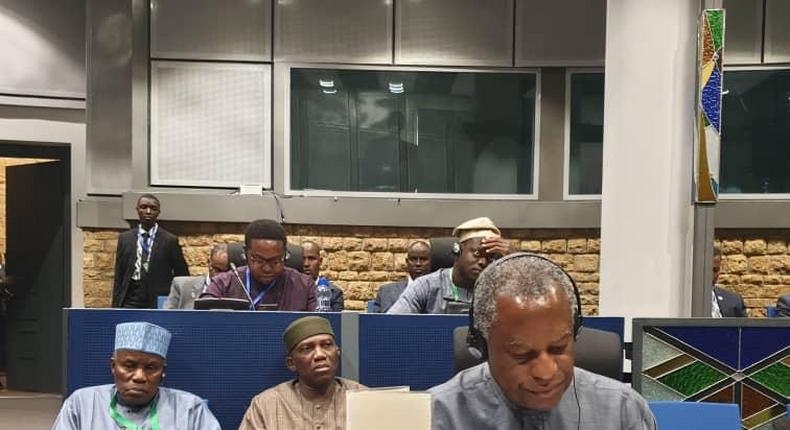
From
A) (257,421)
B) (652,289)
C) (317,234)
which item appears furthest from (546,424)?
(317,234)

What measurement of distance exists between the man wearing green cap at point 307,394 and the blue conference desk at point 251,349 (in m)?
0.21

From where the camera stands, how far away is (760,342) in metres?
3.52

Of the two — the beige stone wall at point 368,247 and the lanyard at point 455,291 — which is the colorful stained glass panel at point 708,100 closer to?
the lanyard at point 455,291

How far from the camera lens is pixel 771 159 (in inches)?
299

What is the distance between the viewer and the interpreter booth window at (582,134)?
787 centimetres

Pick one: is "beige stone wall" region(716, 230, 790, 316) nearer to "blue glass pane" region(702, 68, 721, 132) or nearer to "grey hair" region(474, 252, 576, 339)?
"blue glass pane" region(702, 68, 721, 132)

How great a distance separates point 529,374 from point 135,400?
2595 millimetres

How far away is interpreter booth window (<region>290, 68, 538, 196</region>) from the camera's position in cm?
788

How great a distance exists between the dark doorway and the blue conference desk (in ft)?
16.4

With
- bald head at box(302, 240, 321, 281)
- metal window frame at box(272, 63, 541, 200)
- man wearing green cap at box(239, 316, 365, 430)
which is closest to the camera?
man wearing green cap at box(239, 316, 365, 430)

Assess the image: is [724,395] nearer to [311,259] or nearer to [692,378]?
[692,378]

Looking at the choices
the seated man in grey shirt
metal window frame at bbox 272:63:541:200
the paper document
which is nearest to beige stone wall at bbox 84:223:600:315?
metal window frame at bbox 272:63:541:200

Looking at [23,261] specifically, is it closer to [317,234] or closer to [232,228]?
[232,228]

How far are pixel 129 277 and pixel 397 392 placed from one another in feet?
20.5
